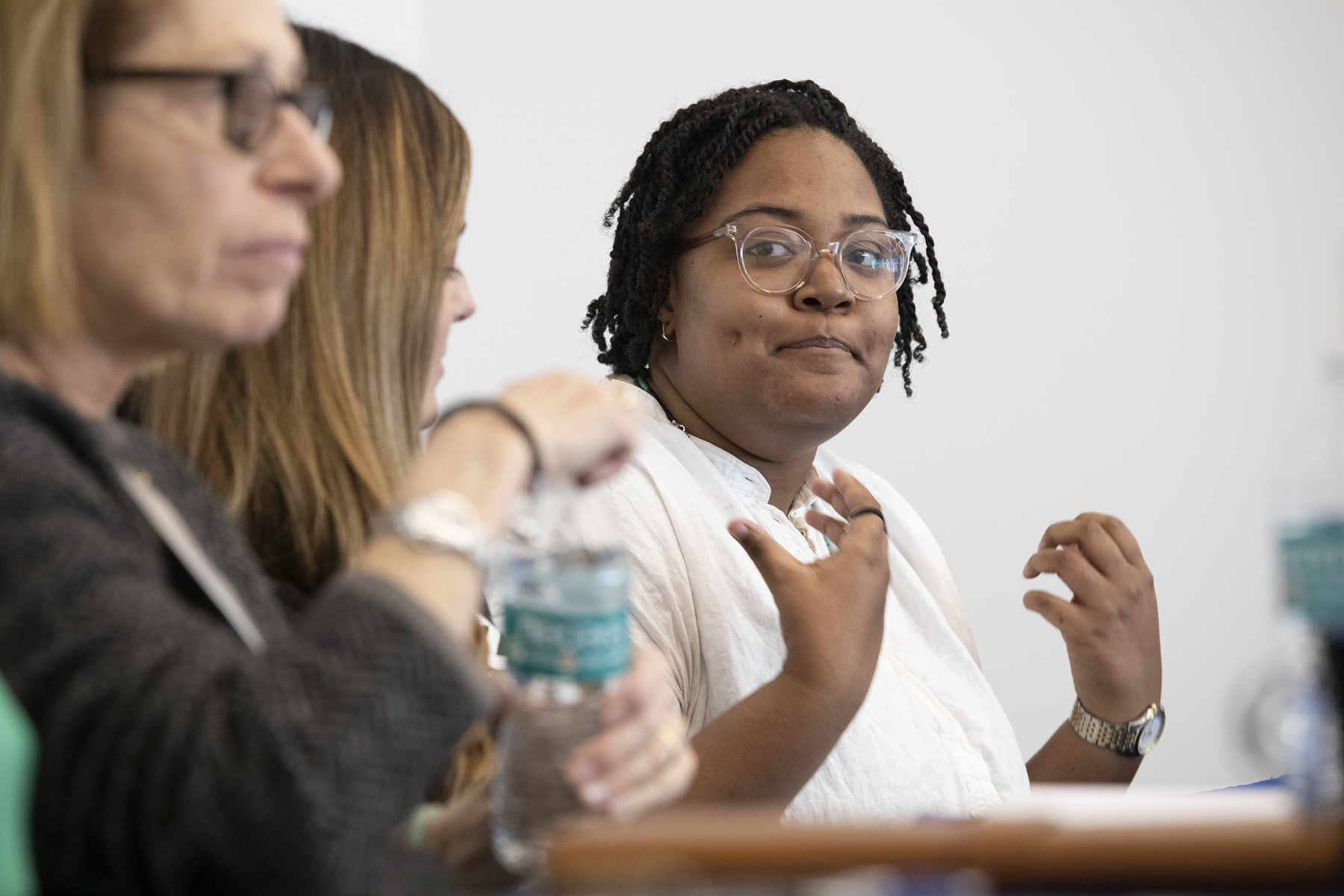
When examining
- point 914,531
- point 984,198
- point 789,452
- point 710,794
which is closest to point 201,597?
point 710,794

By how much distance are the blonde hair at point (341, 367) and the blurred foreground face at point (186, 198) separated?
37 cm

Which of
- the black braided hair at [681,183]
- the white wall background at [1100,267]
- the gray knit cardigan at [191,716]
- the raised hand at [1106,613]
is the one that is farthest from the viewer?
the white wall background at [1100,267]

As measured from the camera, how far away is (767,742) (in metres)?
1.36

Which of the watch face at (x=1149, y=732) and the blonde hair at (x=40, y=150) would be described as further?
the watch face at (x=1149, y=732)

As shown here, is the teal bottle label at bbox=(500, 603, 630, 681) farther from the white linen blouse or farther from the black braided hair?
the black braided hair

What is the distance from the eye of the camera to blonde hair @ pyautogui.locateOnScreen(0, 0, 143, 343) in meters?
0.80

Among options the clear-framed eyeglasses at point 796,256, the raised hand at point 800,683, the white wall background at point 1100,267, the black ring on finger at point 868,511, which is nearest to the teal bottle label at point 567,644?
the raised hand at point 800,683

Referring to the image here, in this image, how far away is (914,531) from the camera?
2.12 m

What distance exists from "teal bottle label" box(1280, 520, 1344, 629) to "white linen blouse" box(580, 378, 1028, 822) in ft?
2.78

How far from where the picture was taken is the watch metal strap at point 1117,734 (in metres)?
1.81

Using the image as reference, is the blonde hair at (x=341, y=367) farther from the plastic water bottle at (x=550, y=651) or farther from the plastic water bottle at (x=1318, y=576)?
the plastic water bottle at (x=1318, y=576)

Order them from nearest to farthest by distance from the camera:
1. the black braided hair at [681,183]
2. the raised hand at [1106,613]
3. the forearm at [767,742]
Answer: the forearm at [767,742], the raised hand at [1106,613], the black braided hair at [681,183]

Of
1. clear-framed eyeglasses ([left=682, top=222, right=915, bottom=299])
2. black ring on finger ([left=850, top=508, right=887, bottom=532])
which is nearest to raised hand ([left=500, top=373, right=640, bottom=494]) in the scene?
black ring on finger ([left=850, top=508, right=887, bottom=532])

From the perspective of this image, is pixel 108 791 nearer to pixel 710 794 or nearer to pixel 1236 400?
pixel 710 794
